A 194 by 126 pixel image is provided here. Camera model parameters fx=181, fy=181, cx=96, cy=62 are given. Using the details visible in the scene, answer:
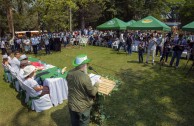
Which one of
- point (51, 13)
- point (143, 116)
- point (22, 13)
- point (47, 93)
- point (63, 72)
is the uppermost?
point (22, 13)

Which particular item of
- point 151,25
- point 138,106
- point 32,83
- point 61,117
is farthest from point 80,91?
point 151,25

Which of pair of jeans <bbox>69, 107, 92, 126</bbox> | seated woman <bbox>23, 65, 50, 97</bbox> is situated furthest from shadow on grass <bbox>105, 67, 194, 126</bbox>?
seated woman <bbox>23, 65, 50, 97</bbox>

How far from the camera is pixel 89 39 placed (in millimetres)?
21688

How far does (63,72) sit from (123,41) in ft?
32.0

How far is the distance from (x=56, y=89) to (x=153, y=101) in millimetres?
3302

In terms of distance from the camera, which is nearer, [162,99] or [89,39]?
[162,99]

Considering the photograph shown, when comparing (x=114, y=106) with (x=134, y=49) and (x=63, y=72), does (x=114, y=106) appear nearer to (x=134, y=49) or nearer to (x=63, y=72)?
(x=63, y=72)

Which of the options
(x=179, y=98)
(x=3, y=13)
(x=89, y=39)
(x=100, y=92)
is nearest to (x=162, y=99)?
(x=179, y=98)

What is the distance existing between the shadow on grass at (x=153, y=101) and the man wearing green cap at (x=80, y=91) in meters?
1.72

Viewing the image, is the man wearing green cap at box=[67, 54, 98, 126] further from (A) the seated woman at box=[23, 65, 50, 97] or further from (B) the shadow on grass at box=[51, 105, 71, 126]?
(A) the seated woman at box=[23, 65, 50, 97]

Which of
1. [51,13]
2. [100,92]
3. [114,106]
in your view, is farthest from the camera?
[51,13]

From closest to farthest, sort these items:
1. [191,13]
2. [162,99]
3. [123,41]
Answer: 1. [162,99]
2. [123,41]
3. [191,13]

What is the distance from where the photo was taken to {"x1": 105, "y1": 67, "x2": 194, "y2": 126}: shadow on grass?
5.07m

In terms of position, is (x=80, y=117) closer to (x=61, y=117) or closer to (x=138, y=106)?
(x=61, y=117)
